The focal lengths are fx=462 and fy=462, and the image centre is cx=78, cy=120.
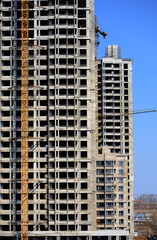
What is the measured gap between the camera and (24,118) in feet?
405

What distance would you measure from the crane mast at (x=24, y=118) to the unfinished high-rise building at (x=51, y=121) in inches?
21.0

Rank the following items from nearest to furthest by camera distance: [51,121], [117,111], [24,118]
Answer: [51,121] → [24,118] → [117,111]

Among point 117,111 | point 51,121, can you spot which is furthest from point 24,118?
point 117,111

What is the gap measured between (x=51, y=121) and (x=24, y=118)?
7.26 metres

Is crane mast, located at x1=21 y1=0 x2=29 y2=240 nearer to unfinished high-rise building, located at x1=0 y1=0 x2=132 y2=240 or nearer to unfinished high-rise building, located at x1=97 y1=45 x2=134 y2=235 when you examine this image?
unfinished high-rise building, located at x1=0 y1=0 x2=132 y2=240

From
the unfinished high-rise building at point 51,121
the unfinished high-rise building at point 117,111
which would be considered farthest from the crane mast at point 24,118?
the unfinished high-rise building at point 117,111

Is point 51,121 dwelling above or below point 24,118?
below

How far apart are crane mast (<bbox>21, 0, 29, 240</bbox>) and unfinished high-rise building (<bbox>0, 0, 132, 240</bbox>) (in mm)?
534

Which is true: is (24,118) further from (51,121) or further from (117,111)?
(117,111)

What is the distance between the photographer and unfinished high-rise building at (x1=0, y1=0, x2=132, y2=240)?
12044 cm

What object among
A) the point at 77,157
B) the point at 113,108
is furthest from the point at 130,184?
the point at 77,157

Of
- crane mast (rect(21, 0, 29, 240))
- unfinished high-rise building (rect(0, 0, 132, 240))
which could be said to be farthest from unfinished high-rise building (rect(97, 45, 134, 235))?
crane mast (rect(21, 0, 29, 240))

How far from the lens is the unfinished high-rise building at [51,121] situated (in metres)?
120

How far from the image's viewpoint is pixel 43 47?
414 ft
